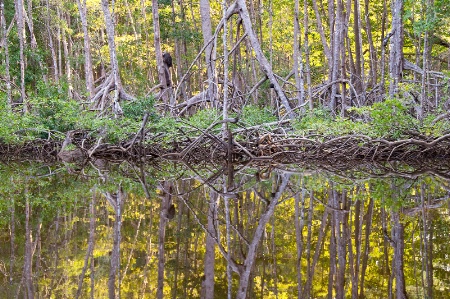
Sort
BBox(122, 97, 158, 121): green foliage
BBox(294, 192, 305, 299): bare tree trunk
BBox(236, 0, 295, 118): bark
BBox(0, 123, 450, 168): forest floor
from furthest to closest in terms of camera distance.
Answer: BBox(122, 97, 158, 121): green foliage, BBox(236, 0, 295, 118): bark, BBox(0, 123, 450, 168): forest floor, BBox(294, 192, 305, 299): bare tree trunk

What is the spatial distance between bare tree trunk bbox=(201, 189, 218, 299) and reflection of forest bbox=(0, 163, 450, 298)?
1 centimetres

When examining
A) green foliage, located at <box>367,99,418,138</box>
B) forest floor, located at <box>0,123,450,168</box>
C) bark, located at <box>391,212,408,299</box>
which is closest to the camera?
bark, located at <box>391,212,408,299</box>

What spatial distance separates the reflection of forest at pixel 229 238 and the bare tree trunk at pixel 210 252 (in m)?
0.01

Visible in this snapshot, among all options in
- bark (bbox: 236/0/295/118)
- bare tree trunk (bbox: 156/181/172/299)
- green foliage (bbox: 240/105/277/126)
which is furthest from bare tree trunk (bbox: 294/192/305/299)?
bark (bbox: 236/0/295/118)

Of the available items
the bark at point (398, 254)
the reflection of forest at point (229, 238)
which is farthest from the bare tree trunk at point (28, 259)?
the bark at point (398, 254)

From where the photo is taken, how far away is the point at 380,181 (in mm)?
7492

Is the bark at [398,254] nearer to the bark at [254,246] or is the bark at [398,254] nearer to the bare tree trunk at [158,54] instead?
the bark at [254,246]

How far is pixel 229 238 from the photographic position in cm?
477

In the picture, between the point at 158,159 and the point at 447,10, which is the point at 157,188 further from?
the point at 447,10

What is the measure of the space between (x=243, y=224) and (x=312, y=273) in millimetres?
1601

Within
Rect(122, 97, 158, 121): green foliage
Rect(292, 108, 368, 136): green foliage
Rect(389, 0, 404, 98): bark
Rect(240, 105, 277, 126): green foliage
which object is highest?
Rect(389, 0, 404, 98): bark

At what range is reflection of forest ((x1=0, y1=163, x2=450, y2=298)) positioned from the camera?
11.3 ft

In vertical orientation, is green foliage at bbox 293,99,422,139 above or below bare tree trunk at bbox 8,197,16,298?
above

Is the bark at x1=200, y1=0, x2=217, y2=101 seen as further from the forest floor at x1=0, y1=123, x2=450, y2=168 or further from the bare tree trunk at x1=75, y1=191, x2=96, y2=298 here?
the bare tree trunk at x1=75, y1=191, x2=96, y2=298
